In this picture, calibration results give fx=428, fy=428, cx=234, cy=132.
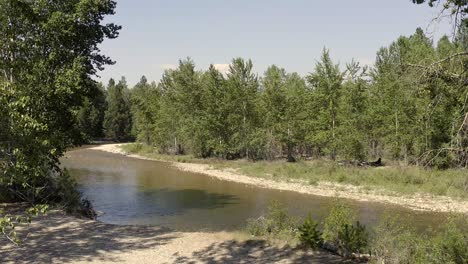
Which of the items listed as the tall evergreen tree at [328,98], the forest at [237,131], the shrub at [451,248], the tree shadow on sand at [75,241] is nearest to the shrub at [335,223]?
the forest at [237,131]

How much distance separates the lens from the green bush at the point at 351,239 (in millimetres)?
14805

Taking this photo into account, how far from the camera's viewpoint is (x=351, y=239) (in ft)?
48.9

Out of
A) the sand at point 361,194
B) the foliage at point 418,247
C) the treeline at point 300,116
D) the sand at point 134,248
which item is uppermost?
the treeline at point 300,116

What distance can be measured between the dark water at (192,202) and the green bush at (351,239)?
357cm

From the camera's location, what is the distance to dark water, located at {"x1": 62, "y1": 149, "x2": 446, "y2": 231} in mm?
24594

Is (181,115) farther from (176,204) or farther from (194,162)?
(176,204)

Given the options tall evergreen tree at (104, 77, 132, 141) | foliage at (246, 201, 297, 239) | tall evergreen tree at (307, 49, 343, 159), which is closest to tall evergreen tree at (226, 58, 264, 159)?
tall evergreen tree at (307, 49, 343, 159)

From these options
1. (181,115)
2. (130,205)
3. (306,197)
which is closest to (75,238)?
(130,205)

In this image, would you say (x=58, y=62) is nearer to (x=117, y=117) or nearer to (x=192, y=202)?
(x=192, y=202)

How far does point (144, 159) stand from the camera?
65.2 metres

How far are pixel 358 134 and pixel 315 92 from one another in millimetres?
8662

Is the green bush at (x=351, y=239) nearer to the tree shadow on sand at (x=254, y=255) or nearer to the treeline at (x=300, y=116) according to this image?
the tree shadow on sand at (x=254, y=255)

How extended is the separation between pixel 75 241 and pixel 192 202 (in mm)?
15127

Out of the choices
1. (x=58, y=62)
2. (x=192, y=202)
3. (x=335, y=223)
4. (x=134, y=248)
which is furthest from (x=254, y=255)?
(x=192, y=202)
